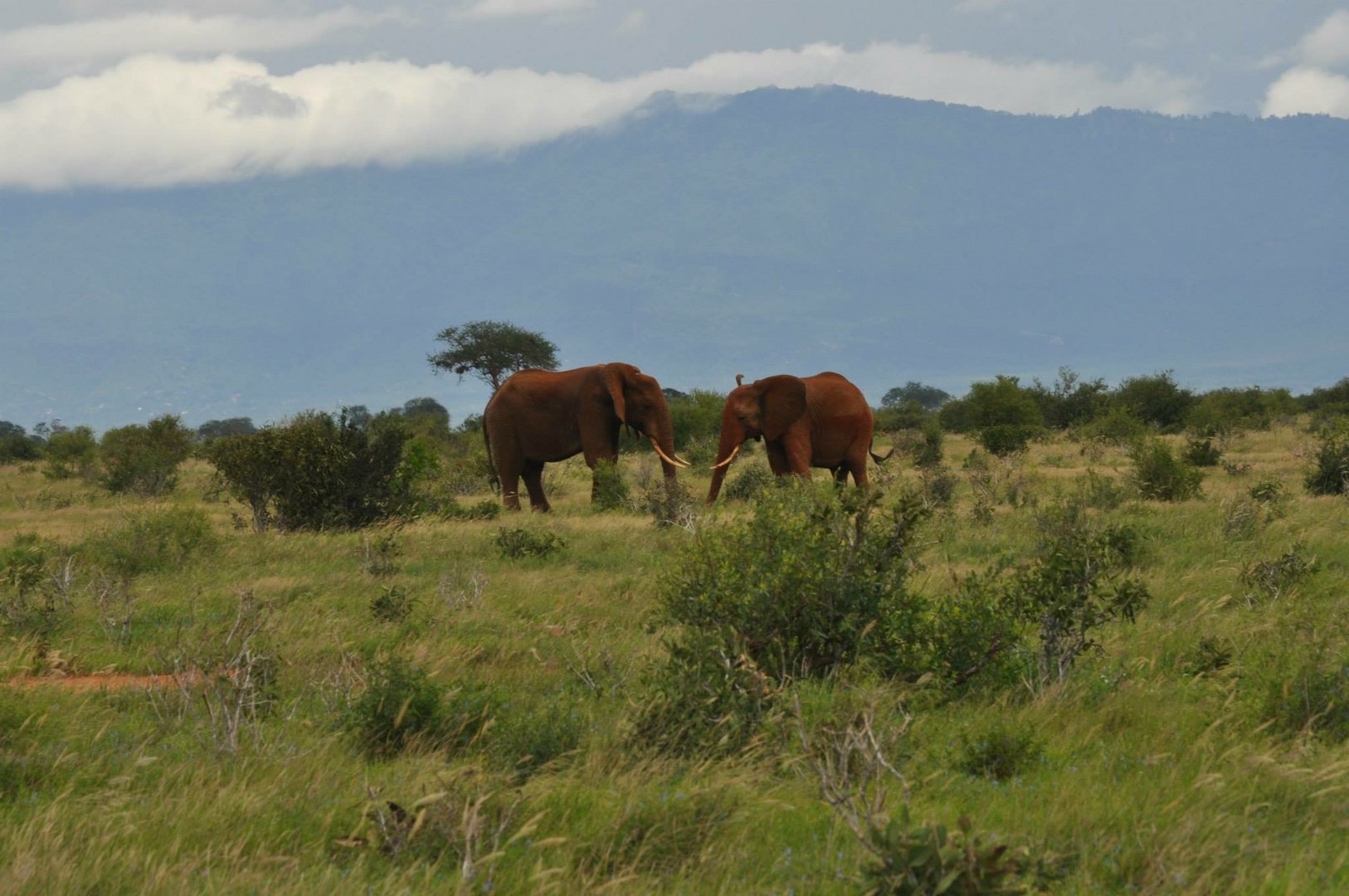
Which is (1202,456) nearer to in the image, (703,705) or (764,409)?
(764,409)

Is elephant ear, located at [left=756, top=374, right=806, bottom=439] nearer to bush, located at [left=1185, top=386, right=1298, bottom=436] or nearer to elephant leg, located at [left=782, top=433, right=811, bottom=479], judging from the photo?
elephant leg, located at [left=782, top=433, right=811, bottom=479]

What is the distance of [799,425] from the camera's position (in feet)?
63.2

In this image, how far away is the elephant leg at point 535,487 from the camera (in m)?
20.9

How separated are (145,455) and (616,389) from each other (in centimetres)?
1573

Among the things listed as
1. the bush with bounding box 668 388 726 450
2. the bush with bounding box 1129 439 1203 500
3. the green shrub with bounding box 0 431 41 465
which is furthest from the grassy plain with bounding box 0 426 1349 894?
the green shrub with bounding box 0 431 41 465

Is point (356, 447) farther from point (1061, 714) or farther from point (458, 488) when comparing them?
Answer: point (1061, 714)

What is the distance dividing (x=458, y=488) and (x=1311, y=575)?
60.7 ft

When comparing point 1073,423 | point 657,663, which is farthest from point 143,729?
point 1073,423

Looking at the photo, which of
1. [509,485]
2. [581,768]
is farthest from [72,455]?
[581,768]

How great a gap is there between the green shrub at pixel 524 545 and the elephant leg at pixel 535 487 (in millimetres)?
6746

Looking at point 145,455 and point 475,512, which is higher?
point 145,455

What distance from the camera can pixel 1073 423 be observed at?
43688 mm

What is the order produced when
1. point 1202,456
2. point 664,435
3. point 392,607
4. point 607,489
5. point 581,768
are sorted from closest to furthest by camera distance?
1. point 581,768
2. point 392,607
3. point 607,489
4. point 664,435
5. point 1202,456

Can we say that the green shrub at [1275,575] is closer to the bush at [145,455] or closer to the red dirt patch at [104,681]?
the red dirt patch at [104,681]
